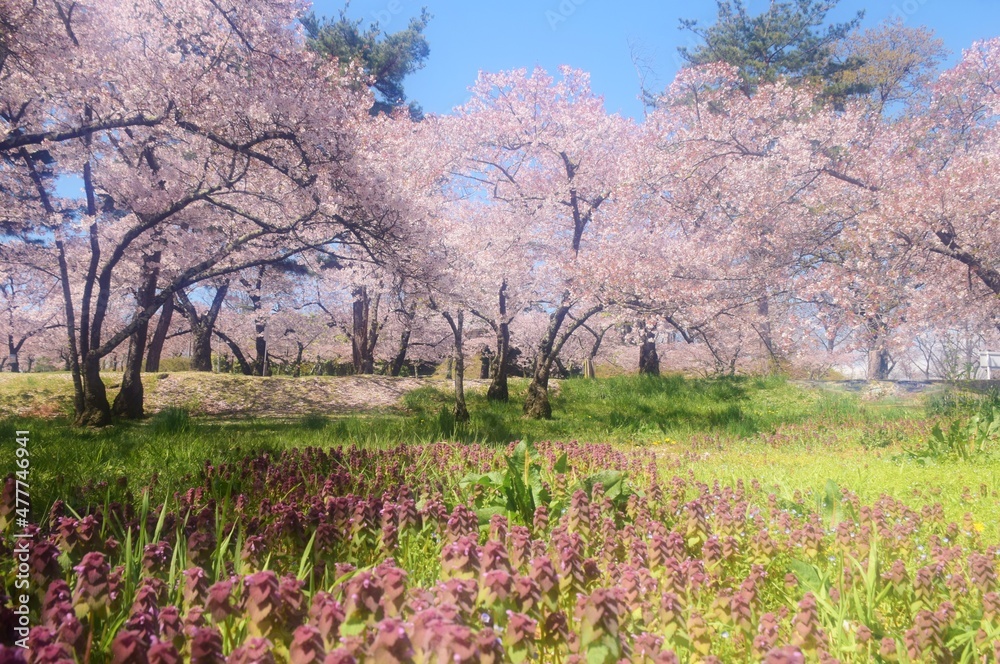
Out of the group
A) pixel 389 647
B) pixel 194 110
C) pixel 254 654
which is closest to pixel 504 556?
pixel 389 647

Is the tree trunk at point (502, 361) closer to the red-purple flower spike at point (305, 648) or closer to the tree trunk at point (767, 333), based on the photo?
the tree trunk at point (767, 333)

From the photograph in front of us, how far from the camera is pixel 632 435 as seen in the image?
9633 millimetres

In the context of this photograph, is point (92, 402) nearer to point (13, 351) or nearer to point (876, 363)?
point (13, 351)

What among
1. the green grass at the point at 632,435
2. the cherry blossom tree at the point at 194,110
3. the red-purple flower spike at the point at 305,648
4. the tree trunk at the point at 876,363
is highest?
the cherry blossom tree at the point at 194,110

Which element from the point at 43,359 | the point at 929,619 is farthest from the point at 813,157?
the point at 43,359

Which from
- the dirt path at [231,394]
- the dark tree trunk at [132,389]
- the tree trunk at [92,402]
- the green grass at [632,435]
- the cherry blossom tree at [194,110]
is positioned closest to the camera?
the green grass at [632,435]

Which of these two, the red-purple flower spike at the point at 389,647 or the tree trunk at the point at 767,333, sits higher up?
the tree trunk at the point at 767,333

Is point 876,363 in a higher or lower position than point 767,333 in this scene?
lower

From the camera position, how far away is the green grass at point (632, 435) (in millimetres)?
4915

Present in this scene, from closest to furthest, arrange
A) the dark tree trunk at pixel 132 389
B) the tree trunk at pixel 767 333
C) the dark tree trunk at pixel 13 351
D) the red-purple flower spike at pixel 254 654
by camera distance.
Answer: the red-purple flower spike at pixel 254 654, the dark tree trunk at pixel 132 389, the tree trunk at pixel 767 333, the dark tree trunk at pixel 13 351

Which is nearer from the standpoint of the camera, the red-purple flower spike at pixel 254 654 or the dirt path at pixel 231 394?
the red-purple flower spike at pixel 254 654

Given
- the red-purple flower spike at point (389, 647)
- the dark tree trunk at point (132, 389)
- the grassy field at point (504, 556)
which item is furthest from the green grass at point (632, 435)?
the red-purple flower spike at point (389, 647)

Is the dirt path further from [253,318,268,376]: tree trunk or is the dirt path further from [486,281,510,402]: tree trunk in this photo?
[253,318,268,376]: tree trunk

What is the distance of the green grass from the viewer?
4915mm
